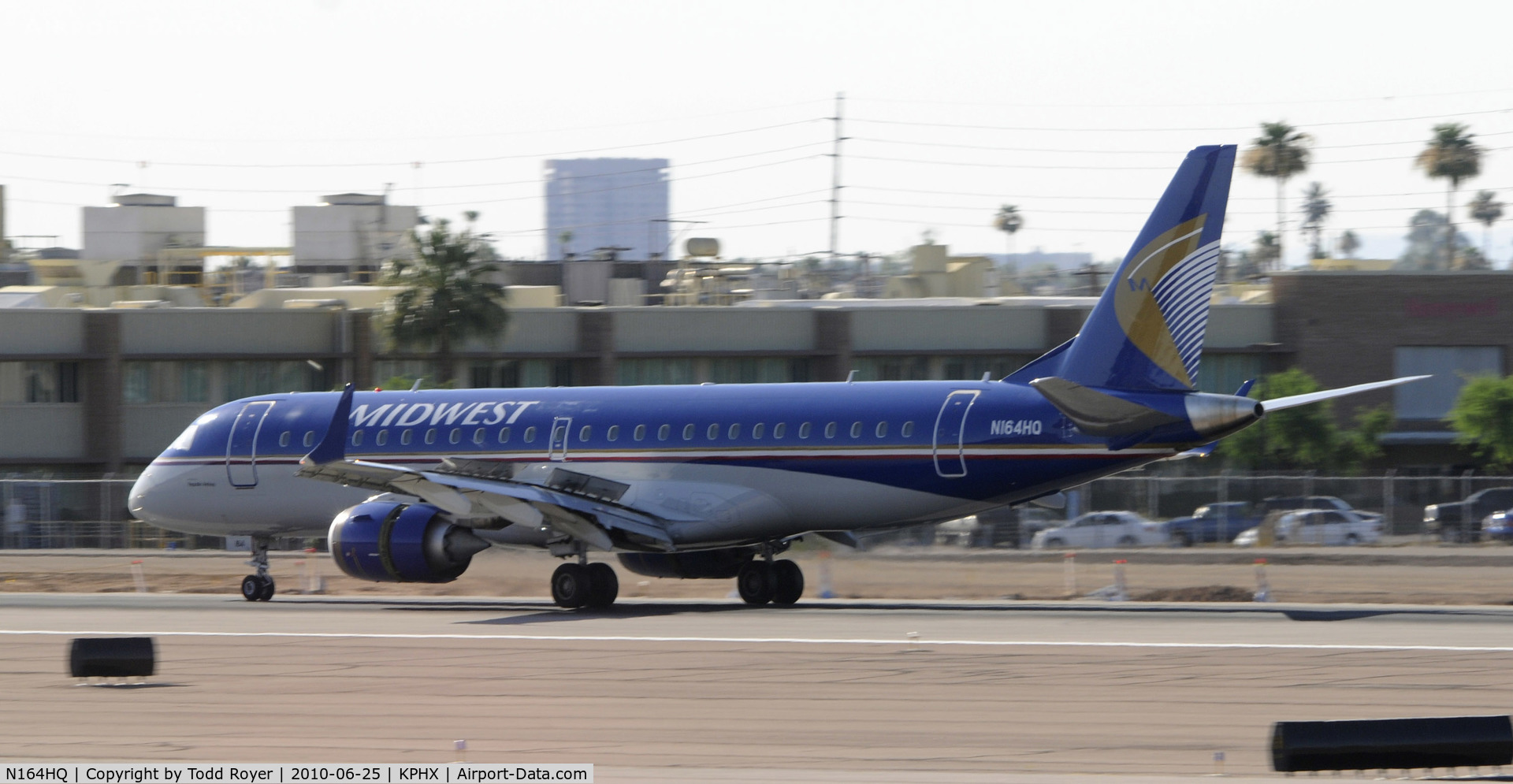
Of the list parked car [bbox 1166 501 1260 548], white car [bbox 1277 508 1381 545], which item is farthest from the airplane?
white car [bbox 1277 508 1381 545]

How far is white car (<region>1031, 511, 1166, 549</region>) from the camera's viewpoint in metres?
34.4

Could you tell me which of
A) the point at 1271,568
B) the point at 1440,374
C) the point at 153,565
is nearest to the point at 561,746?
the point at 1271,568

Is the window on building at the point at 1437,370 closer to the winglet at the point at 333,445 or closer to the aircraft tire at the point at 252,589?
the aircraft tire at the point at 252,589

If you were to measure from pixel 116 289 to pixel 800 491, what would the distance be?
159 ft

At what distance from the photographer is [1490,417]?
2034 inches

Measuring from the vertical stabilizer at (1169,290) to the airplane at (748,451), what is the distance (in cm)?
2

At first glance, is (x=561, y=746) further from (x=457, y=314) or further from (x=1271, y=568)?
(x=457, y=314)

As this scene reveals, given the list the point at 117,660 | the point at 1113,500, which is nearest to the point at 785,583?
the point at 117,660

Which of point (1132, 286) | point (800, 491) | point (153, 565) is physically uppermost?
point (1132, 286)

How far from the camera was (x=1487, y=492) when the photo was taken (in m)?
36.0

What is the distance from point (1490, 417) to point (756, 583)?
110 ft

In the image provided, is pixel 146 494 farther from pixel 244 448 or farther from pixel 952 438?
pixel 952 438

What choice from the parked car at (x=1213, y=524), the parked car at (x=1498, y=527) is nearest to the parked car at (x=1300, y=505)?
the parked car at (x=1213, y=524)

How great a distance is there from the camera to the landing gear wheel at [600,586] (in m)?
25.5
